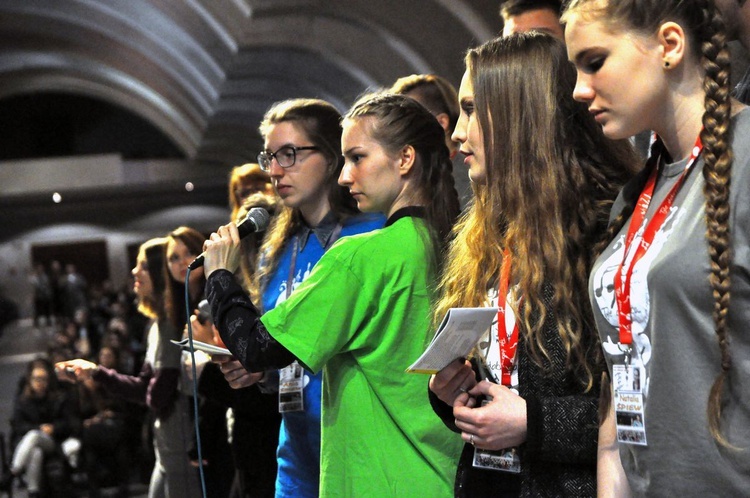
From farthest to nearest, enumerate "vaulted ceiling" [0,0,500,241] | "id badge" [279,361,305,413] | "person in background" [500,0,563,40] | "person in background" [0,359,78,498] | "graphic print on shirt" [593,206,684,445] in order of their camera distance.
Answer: "vaulted ceiling" [0,0,500,241] → "person in background" [0,359,78,498] → "person in background" [500,0,563,40] → "id badge" [279,361,305,413] → "graphic print on shirt" [593,206,684,445]

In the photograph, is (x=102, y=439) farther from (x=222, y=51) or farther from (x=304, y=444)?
(x=222, y=51)

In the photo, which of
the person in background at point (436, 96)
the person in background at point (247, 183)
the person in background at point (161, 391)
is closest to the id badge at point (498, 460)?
the person in background at point (436, 96)

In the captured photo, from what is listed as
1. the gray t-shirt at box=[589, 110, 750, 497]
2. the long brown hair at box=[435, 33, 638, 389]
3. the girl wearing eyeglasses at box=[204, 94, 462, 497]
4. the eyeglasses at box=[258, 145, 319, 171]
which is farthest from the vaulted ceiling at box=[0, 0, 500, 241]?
the gray t-shirt at box=[589, 110, 750, 497]

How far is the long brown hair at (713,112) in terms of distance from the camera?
1.38 metres

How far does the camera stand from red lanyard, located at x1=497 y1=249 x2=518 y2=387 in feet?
6.19

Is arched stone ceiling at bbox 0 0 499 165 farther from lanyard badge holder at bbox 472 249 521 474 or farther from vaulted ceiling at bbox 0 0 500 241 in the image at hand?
lanyard badge holder at bbox 472 249 521 474

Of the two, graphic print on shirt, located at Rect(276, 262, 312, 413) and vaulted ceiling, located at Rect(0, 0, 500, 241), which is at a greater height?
vaulted ceiling, located at Rect(0, 0, 500, 241)

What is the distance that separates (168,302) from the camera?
4.11 m

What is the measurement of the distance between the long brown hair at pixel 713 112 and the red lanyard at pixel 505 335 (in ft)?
1.64

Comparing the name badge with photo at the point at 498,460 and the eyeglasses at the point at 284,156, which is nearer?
the name badge with photo at the point at 498,460

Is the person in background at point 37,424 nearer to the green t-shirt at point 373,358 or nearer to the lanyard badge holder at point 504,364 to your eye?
the green t-shirt at point 373,358

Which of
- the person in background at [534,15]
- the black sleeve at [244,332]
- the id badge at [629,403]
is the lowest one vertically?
the id badge at [629,403]

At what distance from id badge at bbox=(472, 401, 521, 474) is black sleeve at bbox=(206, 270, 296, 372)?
1.76 ft

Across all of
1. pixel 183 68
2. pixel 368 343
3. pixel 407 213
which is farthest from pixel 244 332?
pixel 183 68
